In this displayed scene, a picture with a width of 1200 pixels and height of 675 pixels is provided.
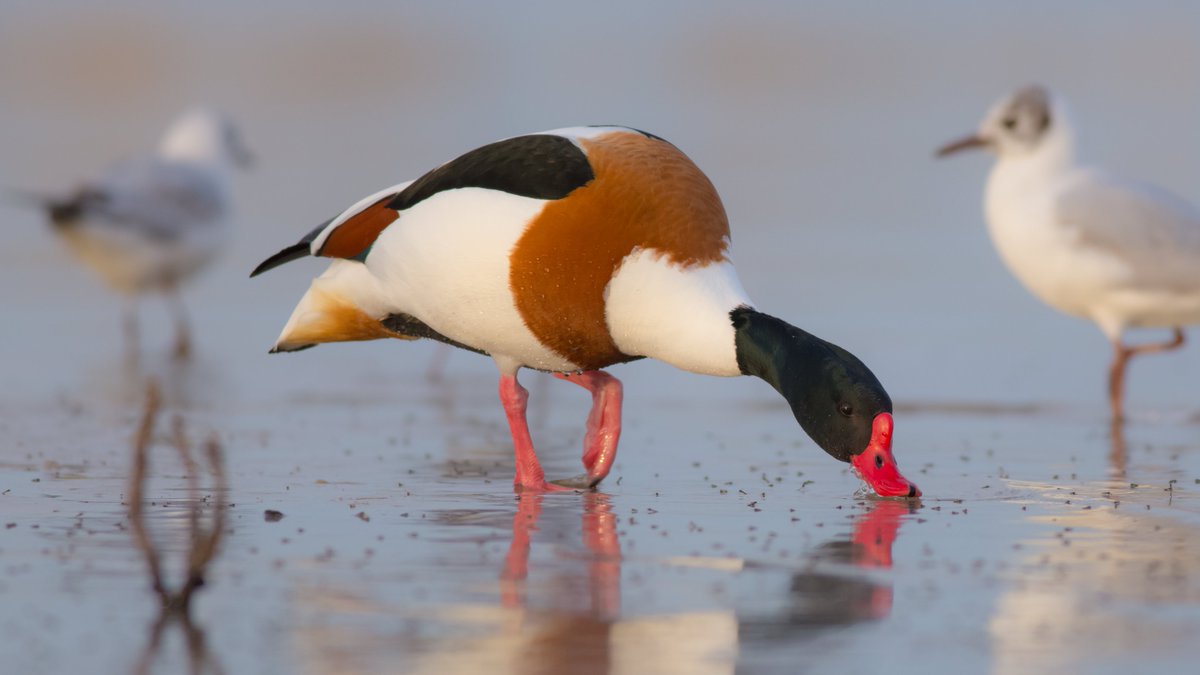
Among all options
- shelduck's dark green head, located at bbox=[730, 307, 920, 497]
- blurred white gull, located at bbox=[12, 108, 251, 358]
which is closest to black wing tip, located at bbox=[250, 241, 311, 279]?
shelduck's dark green head, located at bbox=[730, 307, 920, 497]

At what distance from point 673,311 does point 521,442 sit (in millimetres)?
962

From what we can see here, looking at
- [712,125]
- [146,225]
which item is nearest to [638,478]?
[146,225]

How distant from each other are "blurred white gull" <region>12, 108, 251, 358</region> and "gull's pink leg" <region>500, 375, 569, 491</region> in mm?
4590

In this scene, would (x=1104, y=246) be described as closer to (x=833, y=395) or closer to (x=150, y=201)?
(x=833, y=395)

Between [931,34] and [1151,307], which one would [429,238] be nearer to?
[1151,307]

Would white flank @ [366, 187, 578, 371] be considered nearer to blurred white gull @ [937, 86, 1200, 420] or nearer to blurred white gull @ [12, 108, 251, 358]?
blurred white gull @ [937, 86, 1200, 420]

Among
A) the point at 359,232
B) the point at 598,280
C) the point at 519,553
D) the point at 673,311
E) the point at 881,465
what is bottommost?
the point at 519,553

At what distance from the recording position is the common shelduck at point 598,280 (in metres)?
6.29

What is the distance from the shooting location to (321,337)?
7688 millimetres

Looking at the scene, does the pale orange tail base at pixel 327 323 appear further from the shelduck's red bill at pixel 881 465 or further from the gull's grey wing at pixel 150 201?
the gull's grey wing at pixel 150 201

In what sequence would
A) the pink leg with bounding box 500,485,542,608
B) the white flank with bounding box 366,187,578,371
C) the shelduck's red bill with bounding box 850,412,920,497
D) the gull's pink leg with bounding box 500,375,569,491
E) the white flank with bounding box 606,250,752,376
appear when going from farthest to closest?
the gull's pink leg with bounding box 500,375,569,491 → the white flank with bounding box 366,187,578,371 → the white flank with bounding box 606,250,752,376 → the shelduck's red bill with bounding box 850,412,920,497 → the pink leg with bounding box 500,485,542,608

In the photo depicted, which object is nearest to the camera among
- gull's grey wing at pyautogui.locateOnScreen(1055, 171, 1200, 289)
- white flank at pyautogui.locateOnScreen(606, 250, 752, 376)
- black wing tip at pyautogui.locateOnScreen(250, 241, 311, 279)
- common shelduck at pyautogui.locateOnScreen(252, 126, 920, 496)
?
common shelduck at pyautogui.locateOnScreen(252, 126, 920, 496)

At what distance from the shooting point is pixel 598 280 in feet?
21.5

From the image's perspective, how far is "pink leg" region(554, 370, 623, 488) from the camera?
23.1ft
